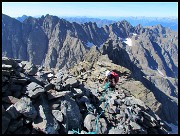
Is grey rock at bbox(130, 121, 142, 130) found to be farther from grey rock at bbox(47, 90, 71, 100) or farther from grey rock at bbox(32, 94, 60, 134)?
grey rock at bbox(32, 94, 60, 134)

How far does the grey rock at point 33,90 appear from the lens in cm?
1761

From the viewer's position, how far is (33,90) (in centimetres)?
1805

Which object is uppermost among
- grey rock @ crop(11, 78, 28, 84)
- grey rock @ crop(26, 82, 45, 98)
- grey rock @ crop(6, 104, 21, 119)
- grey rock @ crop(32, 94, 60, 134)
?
grey rock @ crop(11, 78, 28, 84)

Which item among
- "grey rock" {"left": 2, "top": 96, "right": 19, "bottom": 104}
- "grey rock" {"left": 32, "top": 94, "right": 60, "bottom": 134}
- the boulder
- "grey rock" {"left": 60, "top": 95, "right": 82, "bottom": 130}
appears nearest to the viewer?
"grey rock" {"left": 32, "top": 94, "right": 60, "bottom": 134}

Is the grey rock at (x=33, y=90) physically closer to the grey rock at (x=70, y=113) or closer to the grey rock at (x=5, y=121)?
the grey rock at (x=70, y=113)

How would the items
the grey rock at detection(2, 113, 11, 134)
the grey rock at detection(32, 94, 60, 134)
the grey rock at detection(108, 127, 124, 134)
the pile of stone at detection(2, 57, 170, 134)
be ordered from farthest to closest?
the grey rock at detection(108, 127, 124, 134), the pile of stone at detection(2, 57, 170, 134), the grey rock at detection(32, 94, 60, 134), the grey rock at detection(2, 113, 11, 134)

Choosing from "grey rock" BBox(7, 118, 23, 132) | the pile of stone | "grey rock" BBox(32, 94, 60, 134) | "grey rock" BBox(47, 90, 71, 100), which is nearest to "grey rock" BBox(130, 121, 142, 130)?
the pile of stone

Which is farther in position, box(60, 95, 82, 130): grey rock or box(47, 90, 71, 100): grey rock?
box(47, 90, 71, 100): grey rock

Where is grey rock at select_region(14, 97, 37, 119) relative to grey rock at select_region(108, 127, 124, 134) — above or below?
above

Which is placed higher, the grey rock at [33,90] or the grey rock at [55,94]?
the grey rock at [33,90]

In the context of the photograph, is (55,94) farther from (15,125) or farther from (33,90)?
(15,125)

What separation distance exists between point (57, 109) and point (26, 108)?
2651 millimetres

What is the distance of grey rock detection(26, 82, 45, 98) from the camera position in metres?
17.6

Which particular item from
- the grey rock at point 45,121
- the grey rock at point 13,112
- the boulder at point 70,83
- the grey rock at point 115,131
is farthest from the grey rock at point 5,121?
the grey rock at point 115,131
